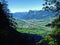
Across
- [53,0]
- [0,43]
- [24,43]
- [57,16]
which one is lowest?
[24,43]

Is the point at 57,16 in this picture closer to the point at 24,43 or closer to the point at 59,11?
the point at 59,11

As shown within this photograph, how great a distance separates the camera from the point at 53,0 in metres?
24.4

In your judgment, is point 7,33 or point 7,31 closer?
point 7,33

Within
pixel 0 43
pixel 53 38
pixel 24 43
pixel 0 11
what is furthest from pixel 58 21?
pixel 24 43

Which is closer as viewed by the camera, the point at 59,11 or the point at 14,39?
the point at 59,11

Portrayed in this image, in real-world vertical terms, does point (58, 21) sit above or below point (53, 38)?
above

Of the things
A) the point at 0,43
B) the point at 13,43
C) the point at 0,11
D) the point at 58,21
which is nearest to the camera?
the point at 58,21

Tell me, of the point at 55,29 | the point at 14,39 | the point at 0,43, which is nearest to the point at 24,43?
the point at 14,39

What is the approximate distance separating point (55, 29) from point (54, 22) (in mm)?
1423

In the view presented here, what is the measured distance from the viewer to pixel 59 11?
77.5 feet

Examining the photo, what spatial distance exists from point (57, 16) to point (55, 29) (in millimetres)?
1639

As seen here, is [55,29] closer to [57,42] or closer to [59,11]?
[57,42]

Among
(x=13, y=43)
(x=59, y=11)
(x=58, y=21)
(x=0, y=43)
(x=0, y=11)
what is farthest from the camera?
(x=13, y=43)

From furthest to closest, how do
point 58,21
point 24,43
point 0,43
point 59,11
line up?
point 24,43 < point 0,43 < point 58,21 < point 59,11
